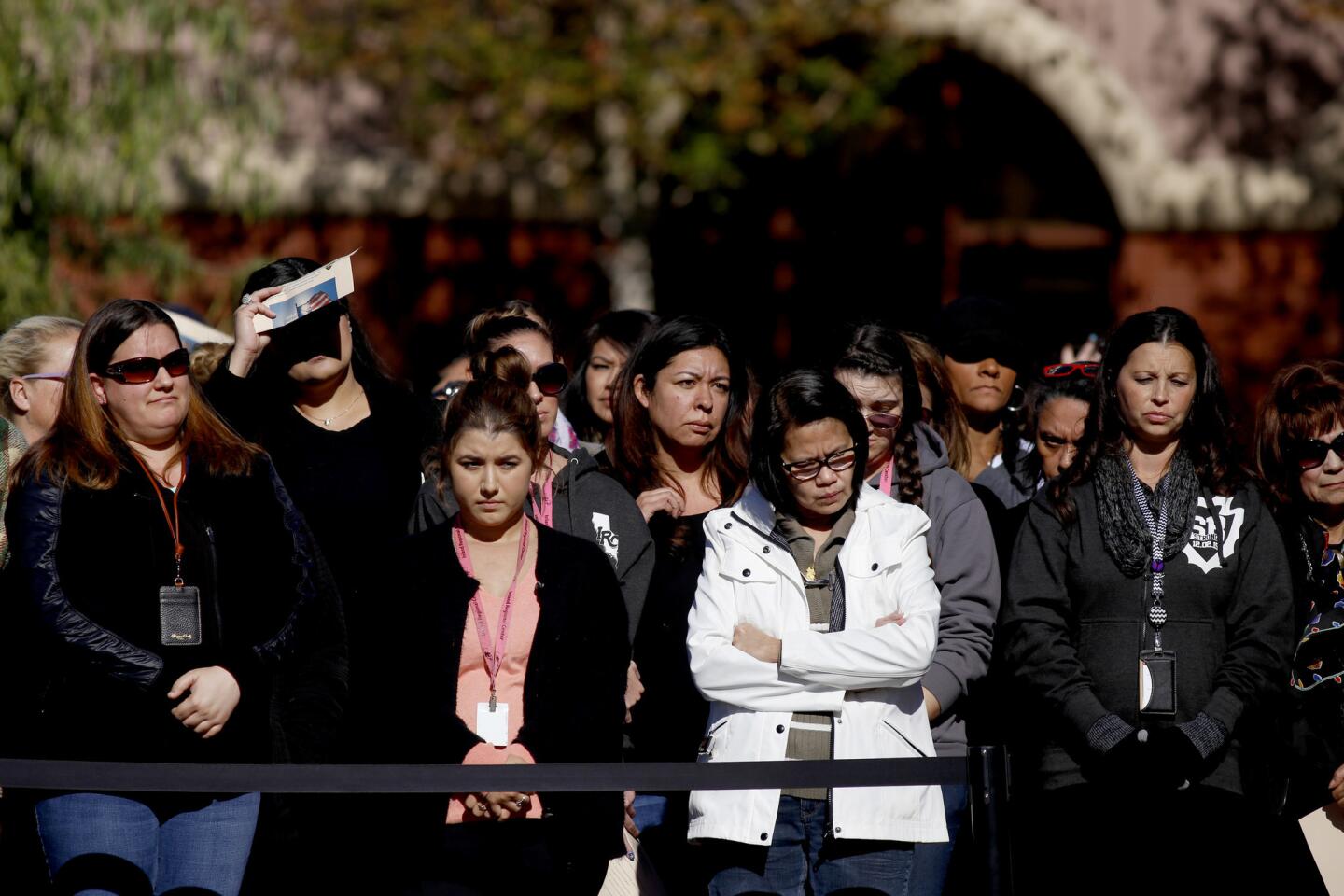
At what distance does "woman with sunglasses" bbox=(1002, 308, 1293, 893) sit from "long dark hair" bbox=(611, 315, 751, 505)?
955mm

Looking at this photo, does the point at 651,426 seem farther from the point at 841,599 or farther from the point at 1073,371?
the point at 1073,371

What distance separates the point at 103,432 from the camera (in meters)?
4.32

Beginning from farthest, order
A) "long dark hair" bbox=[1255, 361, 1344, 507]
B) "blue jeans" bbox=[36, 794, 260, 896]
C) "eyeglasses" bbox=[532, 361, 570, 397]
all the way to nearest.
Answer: "eyeglasses" bbox=[532, 361, 570, 397] → "long dark hair" bbox=[1255, 361, 1344, 507] → "blue jeans" bbox=[36, 794, 260, 896]

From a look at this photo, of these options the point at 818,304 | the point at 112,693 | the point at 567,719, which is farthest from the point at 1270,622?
the point at 818,304

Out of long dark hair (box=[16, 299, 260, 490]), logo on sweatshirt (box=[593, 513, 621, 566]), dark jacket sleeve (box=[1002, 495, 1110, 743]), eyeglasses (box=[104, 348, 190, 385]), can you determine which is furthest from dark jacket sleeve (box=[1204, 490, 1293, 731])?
eyeglasses (box=[104, 348, 190, 385])

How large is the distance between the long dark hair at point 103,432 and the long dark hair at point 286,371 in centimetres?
62

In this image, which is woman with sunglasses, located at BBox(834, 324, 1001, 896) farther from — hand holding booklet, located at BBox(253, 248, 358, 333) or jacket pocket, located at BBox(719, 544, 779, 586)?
hand holding booklet, located at BBox(253, 248, 358, 333)

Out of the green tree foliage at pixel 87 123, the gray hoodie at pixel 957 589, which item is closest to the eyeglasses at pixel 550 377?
the gray hoodie at pixel 957 589

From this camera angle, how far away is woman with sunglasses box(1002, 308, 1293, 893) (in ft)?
14.7

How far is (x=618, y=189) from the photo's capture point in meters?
11.7

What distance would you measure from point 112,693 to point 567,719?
3.73ft

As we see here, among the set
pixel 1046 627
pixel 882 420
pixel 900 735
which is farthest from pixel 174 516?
pixel 1046 627

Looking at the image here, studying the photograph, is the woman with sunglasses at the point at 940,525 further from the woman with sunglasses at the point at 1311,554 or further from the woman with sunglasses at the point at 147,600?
the woman with sunglasses at the point at 147,600

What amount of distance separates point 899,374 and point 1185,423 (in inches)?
34.8
